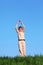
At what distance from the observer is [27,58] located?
1190cm

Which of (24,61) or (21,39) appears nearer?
(24,61)

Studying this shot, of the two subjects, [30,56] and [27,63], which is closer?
[27,63]

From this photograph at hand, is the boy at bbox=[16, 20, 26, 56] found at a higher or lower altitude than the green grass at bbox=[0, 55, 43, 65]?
higher

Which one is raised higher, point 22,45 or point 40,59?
point 22,45

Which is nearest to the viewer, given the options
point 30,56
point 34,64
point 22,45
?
point 34,64

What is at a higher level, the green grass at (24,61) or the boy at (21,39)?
the boy at (21,39)

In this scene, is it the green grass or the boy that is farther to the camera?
the boy

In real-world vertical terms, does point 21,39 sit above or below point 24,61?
above

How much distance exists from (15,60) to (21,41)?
4929 mm

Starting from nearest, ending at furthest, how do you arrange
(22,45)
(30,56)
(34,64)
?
(34,64), (30,56), (22,45)

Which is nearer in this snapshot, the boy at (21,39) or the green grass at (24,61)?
the green grass at (24,61)

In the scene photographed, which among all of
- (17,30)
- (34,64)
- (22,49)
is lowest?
(34,64)

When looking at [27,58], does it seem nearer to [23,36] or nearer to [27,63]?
[27,63]

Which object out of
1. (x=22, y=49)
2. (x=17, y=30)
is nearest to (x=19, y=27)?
(x=17, y=30)
